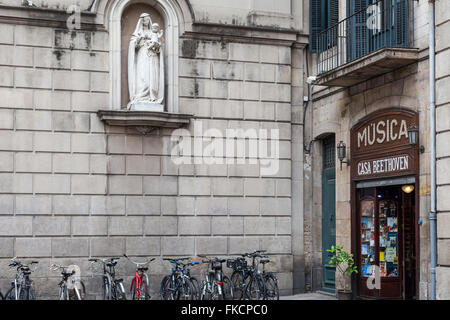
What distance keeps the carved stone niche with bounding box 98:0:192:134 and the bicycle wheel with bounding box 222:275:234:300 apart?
3981 mm

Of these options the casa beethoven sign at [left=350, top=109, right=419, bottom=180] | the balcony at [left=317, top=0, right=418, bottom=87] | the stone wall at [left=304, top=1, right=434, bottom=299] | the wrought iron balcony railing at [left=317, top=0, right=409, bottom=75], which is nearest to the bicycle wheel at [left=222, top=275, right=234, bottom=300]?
the stone wall at [left=304, top=1, right=434, bottom=299]

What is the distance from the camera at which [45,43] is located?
17.7 m

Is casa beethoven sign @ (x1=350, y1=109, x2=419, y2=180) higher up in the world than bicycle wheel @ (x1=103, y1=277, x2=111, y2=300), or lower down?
higher up

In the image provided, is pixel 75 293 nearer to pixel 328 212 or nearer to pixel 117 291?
pixel 117 291

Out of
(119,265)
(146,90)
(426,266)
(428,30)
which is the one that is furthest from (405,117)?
(119,265)

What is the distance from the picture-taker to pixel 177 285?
16.7 m

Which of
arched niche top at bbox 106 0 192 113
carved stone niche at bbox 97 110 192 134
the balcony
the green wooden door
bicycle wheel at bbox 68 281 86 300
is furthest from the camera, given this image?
the green wooden door

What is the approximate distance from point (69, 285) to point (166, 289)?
217cm

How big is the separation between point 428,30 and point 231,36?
5657 millimetres

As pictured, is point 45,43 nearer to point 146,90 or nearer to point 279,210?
point 146,90

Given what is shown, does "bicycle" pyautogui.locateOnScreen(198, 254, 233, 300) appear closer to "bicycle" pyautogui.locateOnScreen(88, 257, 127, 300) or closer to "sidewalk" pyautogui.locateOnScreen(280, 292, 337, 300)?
"bicycle" pyautogui.locateOnScreen(88, 257, 127, 300)

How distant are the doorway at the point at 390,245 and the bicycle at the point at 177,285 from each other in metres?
4.18

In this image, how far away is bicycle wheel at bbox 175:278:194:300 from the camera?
1652 centimetres

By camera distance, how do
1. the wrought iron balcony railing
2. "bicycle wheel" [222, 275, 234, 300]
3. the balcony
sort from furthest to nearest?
"bicycle wheel" [222, 275, 234, 300]
the wrought iron balcony railing
the balcony
